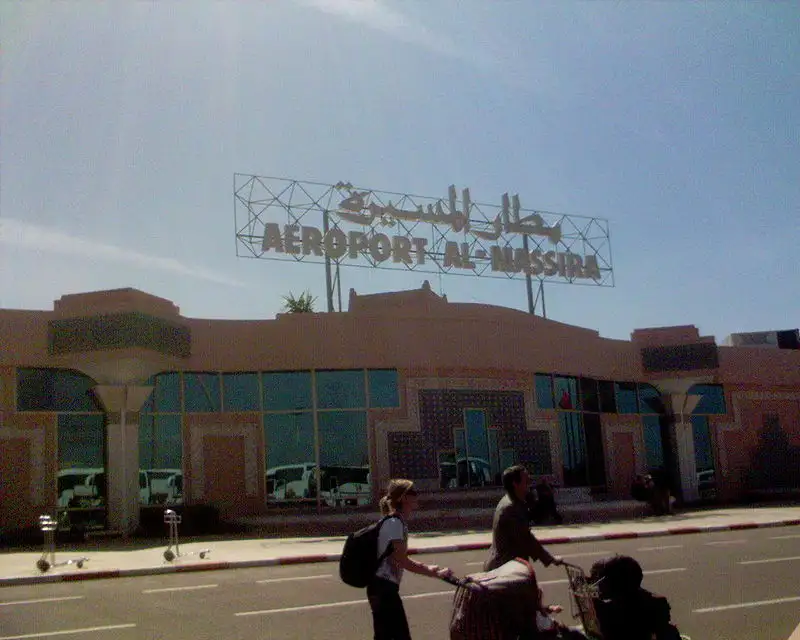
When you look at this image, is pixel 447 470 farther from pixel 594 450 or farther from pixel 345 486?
pixel 594 450

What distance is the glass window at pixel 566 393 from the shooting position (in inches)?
1205

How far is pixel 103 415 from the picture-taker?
80.5 ft

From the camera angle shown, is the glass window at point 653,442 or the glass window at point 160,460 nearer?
the glass window at point 160,460

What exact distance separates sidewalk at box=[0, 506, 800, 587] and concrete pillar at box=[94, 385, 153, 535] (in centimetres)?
215

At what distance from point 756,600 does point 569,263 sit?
2798 cm

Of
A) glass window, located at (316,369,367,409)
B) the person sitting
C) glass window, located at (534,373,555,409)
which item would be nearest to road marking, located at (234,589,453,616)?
the person sitting

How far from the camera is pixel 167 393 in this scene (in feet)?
84.2

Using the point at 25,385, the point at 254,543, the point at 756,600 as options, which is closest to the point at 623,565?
the point at 756,600

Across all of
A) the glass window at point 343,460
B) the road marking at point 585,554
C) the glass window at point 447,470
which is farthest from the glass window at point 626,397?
the road marking at point 585,554

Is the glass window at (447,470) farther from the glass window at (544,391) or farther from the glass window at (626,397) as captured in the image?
the glass window at (626,397)

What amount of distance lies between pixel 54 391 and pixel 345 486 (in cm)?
826

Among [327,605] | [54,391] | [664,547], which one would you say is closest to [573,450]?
[664,547]

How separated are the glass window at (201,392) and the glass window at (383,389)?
14.3ft

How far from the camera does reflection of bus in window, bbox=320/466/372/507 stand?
26.4 meters
